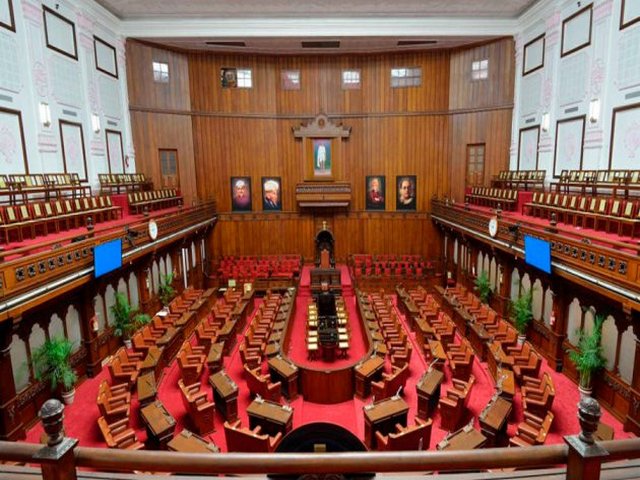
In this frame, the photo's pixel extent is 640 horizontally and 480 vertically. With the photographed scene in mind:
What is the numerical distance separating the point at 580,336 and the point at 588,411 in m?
7.65

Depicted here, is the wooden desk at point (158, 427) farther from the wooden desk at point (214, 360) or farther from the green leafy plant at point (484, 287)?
the green leafy plant at point (484, 287)

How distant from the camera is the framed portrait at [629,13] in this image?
930 centimetres

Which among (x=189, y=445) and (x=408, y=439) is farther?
(x=408, y=439)

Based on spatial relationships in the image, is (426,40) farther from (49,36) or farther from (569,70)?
(49,36)

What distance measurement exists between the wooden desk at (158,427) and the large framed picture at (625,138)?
11755mm

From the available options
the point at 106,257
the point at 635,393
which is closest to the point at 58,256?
the point at 106,257

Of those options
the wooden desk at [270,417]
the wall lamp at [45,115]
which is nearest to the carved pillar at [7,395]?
the wooden desk at [270,417]

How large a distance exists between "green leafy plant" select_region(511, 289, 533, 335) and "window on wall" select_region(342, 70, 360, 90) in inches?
466

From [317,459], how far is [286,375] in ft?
21.6

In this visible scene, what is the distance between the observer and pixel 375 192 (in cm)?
1825

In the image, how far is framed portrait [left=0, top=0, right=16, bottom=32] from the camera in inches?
371

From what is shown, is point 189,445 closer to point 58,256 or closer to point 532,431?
point 58,256

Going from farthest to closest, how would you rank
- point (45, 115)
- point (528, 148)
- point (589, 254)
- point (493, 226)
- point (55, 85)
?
point (528, 148), point (55, 85), point (493, 226), point (45, 115), point (589, 254)

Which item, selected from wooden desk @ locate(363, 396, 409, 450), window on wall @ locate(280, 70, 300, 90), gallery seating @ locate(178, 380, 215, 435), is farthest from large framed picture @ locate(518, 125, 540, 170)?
gallery seating @ locate(178, 380, 215, 435)
